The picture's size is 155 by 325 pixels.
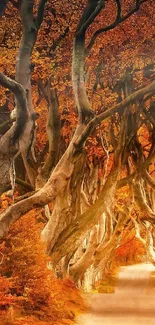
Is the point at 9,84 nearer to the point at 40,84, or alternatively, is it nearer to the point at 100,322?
the point at 100,322

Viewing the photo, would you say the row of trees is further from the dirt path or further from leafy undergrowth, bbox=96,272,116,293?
leafy undergrowth, bbox=96,272,116,293

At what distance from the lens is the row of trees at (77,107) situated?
11.9m

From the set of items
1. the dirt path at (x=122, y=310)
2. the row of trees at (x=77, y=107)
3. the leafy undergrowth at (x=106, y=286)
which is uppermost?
the row of trees at (x=77, y=107)

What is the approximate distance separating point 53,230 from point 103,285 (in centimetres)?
1269

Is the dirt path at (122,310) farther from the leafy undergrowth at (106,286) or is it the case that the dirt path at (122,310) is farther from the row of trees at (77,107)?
the row of trees at (77,107)

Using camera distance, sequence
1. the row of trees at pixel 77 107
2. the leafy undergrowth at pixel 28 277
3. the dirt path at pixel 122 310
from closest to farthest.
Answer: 1. the row of trees at pixel 77 107
2. the leafy undergrowth at pixel 28 277
3. the dirt path at pixel 122 310

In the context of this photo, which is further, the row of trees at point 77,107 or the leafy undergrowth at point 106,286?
the leafy undergrowth at point 106,286

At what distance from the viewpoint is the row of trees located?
11852 mm

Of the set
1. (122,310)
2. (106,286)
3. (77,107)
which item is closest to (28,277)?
(77,107)

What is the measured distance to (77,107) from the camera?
508 inches

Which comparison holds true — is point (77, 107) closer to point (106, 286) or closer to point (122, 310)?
point (122, 310)

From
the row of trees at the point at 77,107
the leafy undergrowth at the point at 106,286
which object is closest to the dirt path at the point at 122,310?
the leafy undergrowth at the point at 106,286


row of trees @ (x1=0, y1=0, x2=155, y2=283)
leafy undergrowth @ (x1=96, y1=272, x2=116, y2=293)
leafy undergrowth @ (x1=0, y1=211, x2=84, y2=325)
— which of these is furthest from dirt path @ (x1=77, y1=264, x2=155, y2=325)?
row of trees @ (x1=0, y1=0, x2=155, y2=283)

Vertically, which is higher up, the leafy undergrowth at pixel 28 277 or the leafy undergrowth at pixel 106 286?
the leafy undergrowth at pixel 106 286
